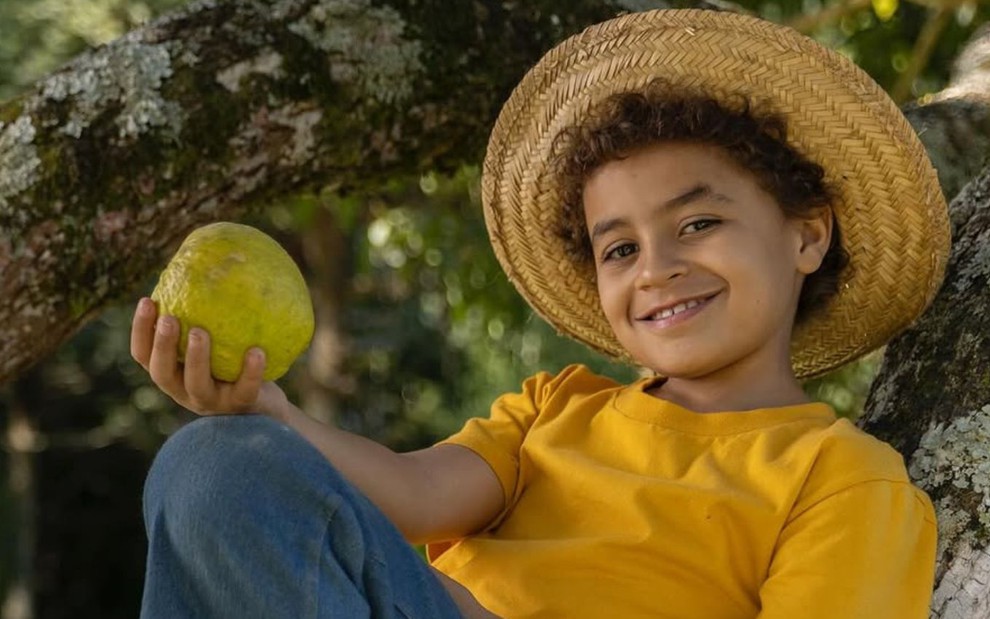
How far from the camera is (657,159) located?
2.38m

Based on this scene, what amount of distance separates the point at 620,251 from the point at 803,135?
1.10ft

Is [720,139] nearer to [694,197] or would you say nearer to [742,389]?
[694,197]

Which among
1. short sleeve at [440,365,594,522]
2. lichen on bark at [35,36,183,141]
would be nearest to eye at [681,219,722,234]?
short sleeve at [440,365,594,522]

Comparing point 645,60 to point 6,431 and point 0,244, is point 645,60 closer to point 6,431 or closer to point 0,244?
point 0,244

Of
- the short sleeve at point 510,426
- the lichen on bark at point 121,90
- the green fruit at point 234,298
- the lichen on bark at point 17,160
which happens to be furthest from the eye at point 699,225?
the lichen on bark at point 17,160

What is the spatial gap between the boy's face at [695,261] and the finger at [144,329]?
2.36 ft

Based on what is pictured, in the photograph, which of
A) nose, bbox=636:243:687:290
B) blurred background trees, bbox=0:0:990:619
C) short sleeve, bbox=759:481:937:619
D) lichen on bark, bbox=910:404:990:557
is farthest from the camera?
blurred background trees, bbox=0:0:990:619

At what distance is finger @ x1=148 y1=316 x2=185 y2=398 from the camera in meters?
2.00

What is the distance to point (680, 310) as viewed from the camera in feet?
7.57

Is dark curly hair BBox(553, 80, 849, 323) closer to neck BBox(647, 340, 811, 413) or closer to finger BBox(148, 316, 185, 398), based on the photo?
neck BBox(647, 340, 811, 413)

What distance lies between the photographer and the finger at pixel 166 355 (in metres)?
2.00

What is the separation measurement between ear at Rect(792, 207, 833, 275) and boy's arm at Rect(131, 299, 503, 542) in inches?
23.2

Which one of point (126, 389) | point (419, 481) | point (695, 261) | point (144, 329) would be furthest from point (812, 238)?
point (126, 389)

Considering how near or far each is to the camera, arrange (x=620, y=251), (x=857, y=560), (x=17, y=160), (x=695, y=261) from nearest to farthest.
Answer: (x=857, y=560)
(x=695, y=261)
(x=620, y=251)
(x=17, y=160)
